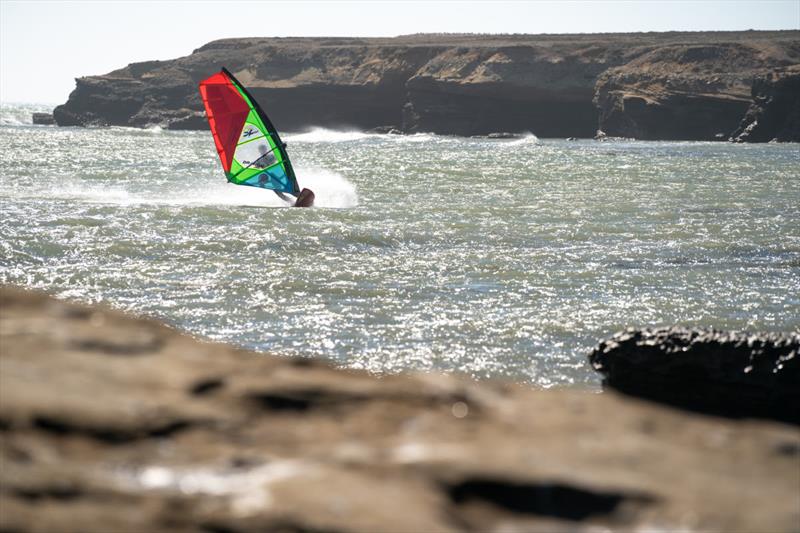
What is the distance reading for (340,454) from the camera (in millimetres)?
2699

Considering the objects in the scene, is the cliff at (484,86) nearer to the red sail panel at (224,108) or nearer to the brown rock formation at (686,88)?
the brown rock formation at (686,88)

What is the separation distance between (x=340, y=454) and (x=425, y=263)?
13.2m

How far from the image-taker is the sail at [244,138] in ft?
86.2

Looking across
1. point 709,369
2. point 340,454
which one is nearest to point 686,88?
point 709,369

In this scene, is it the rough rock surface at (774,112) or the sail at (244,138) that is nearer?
the sail at (244,138)

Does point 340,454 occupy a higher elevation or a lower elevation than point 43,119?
higher

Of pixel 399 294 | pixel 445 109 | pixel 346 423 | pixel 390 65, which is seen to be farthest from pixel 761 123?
pixel 346 423

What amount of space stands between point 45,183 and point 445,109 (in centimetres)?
7830

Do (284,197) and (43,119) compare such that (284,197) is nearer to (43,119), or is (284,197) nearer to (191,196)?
(191,196)

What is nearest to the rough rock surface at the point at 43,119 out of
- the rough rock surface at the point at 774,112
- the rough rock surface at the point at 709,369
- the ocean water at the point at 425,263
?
the rough rock surface at the point at 774,112

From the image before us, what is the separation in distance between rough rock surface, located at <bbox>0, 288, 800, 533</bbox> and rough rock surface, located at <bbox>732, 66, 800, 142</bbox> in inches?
3283

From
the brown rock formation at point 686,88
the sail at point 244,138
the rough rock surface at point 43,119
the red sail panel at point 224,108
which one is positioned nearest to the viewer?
the red sail panel at point 224,108

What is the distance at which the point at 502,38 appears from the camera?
5719 inches

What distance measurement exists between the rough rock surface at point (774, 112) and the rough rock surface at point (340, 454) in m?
83.4
